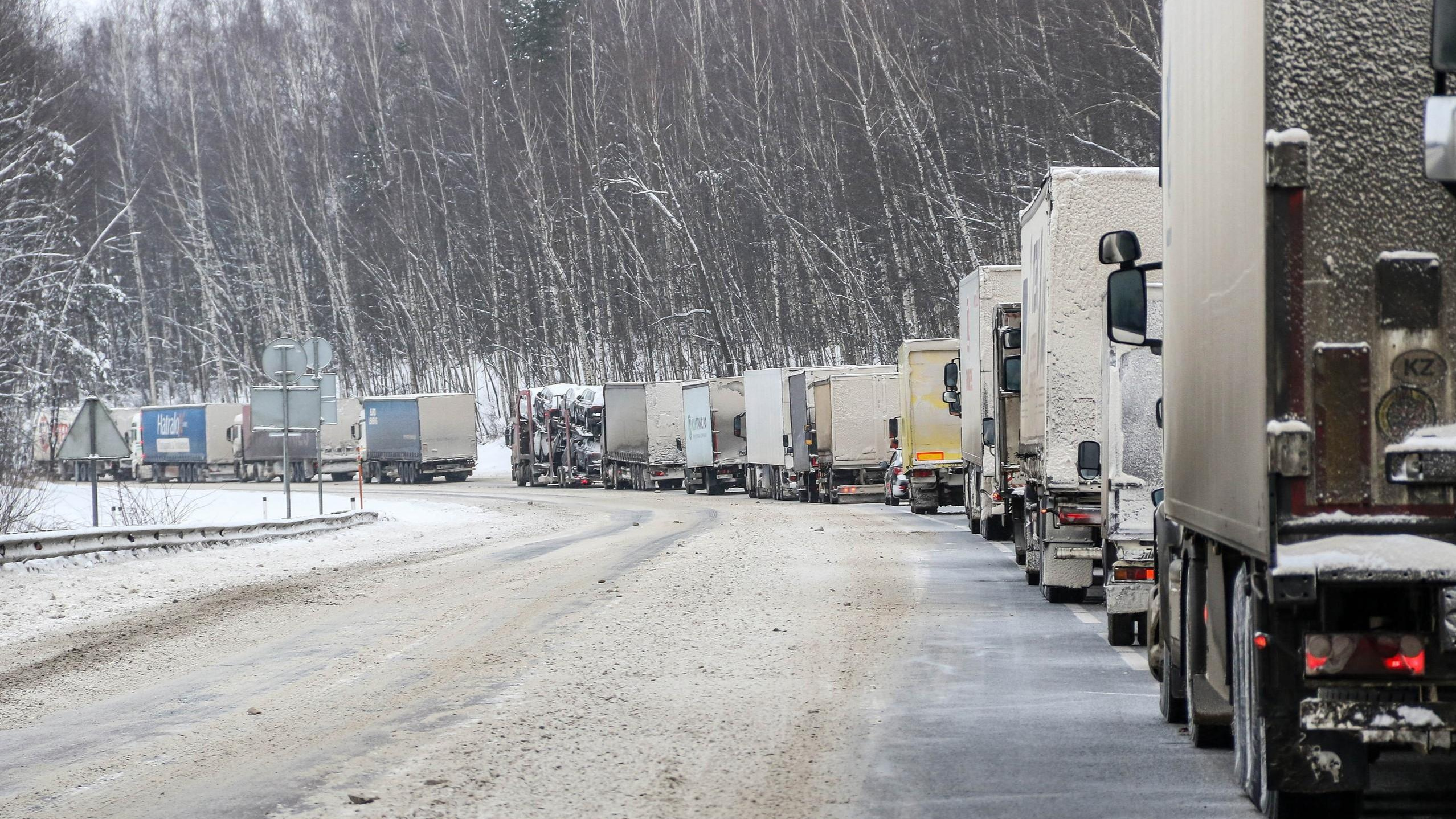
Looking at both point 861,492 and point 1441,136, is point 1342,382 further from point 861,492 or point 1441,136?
point 861,492

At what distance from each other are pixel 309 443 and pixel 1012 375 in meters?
57.0

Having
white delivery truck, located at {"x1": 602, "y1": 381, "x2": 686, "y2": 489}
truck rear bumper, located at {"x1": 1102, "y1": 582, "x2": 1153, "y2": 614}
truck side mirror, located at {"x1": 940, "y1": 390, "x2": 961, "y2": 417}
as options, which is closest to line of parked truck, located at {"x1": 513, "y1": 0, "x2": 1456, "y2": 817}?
truck rear bumper, located at {"x1": 1102, "y1": 582, "x2": 1153, "y2": 614}

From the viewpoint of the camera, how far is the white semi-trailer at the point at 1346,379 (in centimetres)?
522

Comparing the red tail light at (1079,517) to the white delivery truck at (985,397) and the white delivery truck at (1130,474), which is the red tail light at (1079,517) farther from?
the white delivery truck at (985,397)

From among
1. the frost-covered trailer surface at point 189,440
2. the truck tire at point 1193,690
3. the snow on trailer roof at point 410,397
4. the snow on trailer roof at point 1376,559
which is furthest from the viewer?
the frost-covered trailer surface at point 189,440

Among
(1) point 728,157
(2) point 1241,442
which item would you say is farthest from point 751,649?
(1) point 728,157

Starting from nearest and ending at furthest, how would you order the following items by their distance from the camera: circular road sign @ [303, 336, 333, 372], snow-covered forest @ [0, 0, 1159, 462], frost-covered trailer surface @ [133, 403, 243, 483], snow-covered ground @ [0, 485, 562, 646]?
snow-covered ground @ [0, 485, 562, 646] → circular road sign @ [303, 336, 333, 372] → snow-covered forest @ [0, 0, 1159, 462] → frost-covered trailer surface @ [133, 403, 243, 483]

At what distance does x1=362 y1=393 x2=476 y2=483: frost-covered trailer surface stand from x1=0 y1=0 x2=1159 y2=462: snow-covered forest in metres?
4.83

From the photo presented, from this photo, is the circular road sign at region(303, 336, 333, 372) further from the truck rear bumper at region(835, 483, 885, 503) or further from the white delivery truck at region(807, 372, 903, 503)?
the truck rear bumper at region(835, 483, 885, 503)

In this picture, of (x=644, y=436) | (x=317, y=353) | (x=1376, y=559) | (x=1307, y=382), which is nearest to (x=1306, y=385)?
(x=1307, y=382)

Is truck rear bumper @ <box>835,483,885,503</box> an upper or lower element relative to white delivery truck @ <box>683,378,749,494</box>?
lower

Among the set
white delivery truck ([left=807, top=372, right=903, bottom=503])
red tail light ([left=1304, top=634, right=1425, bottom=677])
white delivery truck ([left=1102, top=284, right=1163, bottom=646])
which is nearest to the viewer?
red tail light ([left=1304, top=634, right=1425, bottom=677])

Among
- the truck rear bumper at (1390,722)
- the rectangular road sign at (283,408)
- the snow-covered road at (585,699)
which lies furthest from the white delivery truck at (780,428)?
the truck rear bumper at (1390,722)

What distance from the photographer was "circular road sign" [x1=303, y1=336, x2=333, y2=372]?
101 feet
